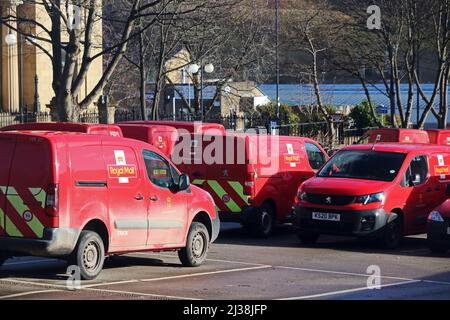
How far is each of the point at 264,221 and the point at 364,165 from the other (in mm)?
2252

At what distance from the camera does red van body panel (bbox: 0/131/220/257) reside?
36.1ft

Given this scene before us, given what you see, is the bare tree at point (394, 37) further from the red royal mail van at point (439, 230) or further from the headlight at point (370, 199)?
the red royal mail van at point (439, 230)

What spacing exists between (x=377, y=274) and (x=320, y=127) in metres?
23.4

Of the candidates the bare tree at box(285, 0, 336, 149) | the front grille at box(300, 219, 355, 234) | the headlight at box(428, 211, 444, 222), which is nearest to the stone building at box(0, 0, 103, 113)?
the bare tree at box(285, 0, 336, 149)

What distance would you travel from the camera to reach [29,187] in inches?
436

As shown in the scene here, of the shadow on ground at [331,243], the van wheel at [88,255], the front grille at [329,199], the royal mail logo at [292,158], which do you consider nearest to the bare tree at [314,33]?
the royal mail logo at [292,158]

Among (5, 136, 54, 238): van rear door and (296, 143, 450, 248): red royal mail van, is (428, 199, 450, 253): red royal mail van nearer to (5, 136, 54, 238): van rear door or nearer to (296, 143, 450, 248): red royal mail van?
(296, 143, 450, 248): red royal mail van

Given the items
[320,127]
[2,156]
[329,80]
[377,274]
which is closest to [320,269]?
[377,274]

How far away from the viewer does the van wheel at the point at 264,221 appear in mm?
17250

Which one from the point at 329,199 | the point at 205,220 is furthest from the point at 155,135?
the point at 205,220

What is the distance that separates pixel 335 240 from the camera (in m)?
17.5

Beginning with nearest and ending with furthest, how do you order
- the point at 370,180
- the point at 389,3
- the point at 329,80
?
the point at 370,180 → the point at 389,3 → the point at 329,80
